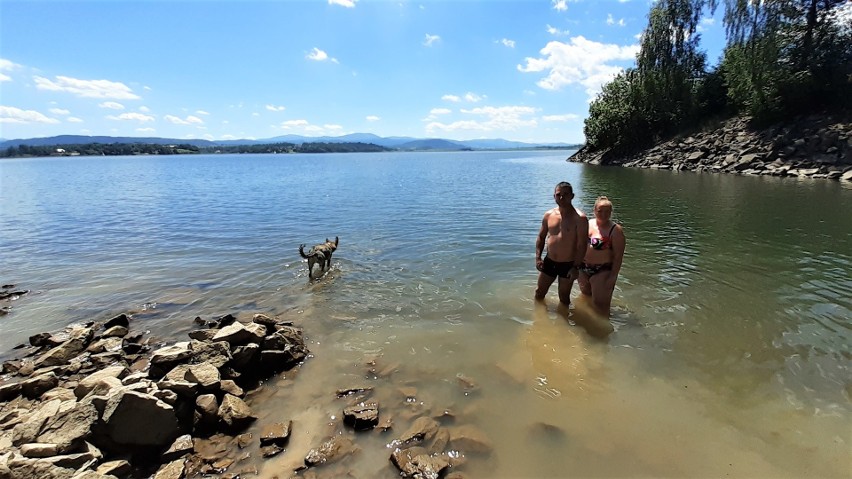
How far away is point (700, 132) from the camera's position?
48156mm

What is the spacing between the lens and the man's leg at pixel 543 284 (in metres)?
8.01

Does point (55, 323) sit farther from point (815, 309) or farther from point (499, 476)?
point (815, 309)

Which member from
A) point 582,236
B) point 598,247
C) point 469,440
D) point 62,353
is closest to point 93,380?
point 62,353

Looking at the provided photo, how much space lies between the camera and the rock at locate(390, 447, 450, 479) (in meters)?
4.24

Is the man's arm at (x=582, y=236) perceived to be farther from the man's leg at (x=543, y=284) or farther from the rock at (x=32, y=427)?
the rock at (x=32, y=427)

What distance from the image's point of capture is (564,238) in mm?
7207

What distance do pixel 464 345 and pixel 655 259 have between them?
7912 mm

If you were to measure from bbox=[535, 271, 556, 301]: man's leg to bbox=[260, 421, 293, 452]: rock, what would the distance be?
17.5 feet

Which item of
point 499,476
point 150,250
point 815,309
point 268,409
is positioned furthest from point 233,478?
point 150,250

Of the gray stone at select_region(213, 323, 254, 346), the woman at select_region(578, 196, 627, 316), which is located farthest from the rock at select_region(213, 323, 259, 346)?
the woman at select_region(578, 196, 627, 316)

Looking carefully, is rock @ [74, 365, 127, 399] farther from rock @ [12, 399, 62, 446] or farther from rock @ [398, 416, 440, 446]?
rock @ [398, 416, 440, 446]

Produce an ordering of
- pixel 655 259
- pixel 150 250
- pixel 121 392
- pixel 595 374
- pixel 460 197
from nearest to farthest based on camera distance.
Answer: pixel 121 392, pixel 595 374, pixel 655 259, pixel 150 250, pixel 460 197

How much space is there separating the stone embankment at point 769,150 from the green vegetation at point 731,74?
2.20m

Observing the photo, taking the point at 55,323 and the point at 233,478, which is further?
the point at 55,323
